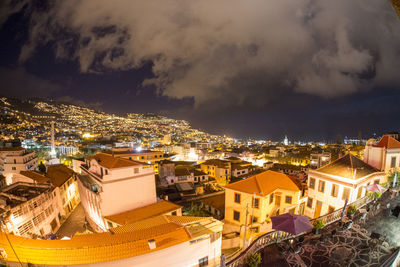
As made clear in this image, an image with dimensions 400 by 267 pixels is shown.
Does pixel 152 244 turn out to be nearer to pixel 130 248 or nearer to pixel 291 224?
pixel 130 248

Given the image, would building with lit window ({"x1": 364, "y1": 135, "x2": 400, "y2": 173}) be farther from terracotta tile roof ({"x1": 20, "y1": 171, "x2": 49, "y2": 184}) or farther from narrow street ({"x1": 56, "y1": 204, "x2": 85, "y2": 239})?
terracotta tile roof ({"x1": 20, "y1": 171, "x2": 49, "y2": 184})

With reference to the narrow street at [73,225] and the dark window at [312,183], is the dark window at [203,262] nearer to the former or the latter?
the dark window at [312,183]

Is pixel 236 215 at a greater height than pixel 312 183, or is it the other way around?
pixel 312 183

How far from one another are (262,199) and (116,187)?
14.7 m

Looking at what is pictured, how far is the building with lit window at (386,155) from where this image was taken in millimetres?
20047

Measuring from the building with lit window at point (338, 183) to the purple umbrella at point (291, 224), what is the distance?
11451 millimetres

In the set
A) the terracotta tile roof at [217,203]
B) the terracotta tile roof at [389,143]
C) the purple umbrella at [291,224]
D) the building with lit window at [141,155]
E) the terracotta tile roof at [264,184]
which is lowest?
the terracotta tile roof at [217,203]

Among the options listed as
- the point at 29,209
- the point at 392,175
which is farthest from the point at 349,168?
the point at 29,209

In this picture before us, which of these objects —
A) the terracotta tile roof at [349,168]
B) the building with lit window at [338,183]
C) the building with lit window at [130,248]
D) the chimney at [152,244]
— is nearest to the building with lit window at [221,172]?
the building with lit window at [338,183]

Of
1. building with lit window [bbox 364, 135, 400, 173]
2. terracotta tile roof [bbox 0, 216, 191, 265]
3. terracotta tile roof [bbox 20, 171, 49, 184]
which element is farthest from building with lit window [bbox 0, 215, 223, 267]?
building with lit window [bbox 364, 135, 400, 173]

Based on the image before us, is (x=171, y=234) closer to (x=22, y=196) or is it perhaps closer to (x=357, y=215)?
(x=357, y=215)

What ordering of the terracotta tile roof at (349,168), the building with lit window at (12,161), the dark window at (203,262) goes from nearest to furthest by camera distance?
the dark window at (203,262)
the terracotta tile roof at (349,168)
the building with lit window at (12,161)

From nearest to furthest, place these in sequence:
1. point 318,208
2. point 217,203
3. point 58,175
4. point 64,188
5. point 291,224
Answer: point 291,224 < point 318,208 < point 64,188 < point 58,175 < point 217,203

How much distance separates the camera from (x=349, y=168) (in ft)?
60.3
